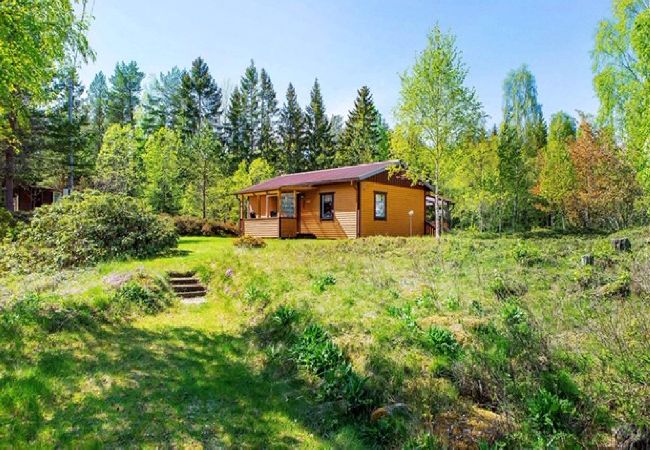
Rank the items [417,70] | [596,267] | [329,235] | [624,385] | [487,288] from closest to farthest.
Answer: [624,385], [487,288], [596,267], [417,70], [329,235]

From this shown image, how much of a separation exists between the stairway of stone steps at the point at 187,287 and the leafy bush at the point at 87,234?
2651 millimetres

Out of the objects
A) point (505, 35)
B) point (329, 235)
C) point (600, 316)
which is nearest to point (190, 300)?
point (600, 316)

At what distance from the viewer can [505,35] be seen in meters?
9.48

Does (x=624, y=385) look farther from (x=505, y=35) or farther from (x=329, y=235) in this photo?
(x=329, y=235)

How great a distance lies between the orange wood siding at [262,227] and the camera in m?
19.1

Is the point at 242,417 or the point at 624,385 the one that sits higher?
the point at 624,385

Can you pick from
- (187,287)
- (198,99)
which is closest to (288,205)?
(187,287)

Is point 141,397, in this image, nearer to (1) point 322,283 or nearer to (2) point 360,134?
(1) point 322,283

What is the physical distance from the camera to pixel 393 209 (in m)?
19.4

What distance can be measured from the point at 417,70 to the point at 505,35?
7.89 m

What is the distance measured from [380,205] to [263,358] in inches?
567

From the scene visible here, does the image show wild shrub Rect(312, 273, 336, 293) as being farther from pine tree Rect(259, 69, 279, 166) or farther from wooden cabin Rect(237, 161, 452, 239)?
pine tree Rect(259, 69, 279, 166)

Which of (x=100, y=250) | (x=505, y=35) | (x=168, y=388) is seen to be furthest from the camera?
(x=100, y=250)

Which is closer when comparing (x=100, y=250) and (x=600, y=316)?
(x=600, y=316)
